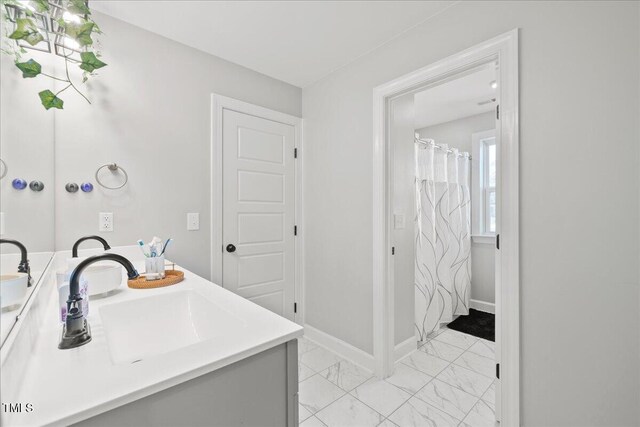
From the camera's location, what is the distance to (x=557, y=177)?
131 cm

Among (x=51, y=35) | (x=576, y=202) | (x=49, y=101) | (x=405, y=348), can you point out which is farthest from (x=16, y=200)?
(x=405, y=348)

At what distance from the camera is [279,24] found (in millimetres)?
1874

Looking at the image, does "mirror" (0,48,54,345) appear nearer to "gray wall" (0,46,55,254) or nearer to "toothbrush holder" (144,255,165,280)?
"gray wall" (0,46,55,254)

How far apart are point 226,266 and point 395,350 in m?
1.49

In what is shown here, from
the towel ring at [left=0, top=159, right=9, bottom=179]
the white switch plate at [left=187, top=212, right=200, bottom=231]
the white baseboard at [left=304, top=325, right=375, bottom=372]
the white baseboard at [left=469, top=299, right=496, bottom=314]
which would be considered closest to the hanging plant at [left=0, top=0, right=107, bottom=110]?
the towel ring at [left=0, top=159, right=9, bottom=179]

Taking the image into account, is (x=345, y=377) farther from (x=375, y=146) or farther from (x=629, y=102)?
(x=629, y=102)

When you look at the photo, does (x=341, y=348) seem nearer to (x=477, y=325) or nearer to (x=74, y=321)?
(x=477, y=325)

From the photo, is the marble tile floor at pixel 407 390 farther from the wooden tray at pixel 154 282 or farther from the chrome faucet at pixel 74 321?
the chrome faucet at pixel 74 321

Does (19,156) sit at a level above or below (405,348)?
above

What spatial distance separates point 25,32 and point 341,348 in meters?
2.52

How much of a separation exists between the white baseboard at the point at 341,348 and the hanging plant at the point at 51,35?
7.69 feet

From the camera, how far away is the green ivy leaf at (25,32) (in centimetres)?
87

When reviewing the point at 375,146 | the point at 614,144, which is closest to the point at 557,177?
the point at 614,144

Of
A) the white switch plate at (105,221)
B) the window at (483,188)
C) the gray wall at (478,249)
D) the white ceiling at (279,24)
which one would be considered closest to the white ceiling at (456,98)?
the gray wall at (478,249)
